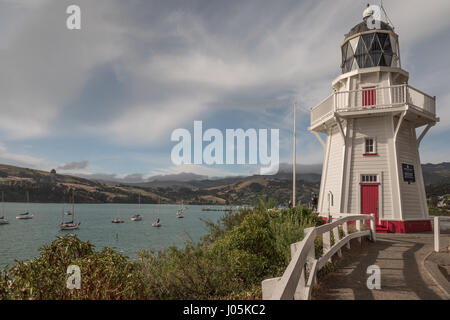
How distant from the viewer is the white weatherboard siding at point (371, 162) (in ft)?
63.1

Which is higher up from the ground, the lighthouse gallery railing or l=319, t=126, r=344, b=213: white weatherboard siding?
the lighthouse gallery railing

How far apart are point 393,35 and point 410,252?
18.2 meters

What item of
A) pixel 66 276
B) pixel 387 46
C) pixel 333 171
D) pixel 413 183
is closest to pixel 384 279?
pixel 66 276

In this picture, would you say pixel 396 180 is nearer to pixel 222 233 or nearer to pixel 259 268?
pixel 222 233

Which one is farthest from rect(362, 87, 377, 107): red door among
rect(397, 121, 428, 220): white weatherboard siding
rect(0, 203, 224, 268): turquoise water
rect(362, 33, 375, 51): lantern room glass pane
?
rect(0, 203, 224, 268): turquoise water

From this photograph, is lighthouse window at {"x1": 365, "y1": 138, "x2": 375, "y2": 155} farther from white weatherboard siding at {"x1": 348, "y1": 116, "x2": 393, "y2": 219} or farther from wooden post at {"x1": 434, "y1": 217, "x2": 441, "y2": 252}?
wooden post at {"x1": 434, "y1": 217, "x2": 441, "y2": 252}

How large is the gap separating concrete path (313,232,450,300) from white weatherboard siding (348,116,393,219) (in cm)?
899

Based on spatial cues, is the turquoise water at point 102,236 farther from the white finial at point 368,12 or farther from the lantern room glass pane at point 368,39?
the white finial at point 368,12

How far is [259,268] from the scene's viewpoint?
8.12 meters

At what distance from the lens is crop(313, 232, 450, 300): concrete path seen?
5.65m

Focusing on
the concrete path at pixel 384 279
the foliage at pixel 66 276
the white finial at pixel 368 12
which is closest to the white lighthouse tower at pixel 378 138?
the white finial at pixel 368 12

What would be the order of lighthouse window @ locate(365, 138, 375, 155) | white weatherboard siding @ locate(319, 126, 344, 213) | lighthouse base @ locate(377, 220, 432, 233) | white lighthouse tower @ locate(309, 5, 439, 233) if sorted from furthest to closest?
1. white weatherboard siding @ locate(319, 126, 344, 213)
2. lighthouse window @ locate(365, 138, 375, 155)
3. white lighthouse tower @ locate(309, 5, 439, 233)
4. lighthouse base @ locate(377, 220, 432, 233)

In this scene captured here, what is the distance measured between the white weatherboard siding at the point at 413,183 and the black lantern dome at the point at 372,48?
16.4ft

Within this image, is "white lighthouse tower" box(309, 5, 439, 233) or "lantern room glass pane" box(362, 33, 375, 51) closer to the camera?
"white lighthouse tower" box(309, 5, 439, 233)
